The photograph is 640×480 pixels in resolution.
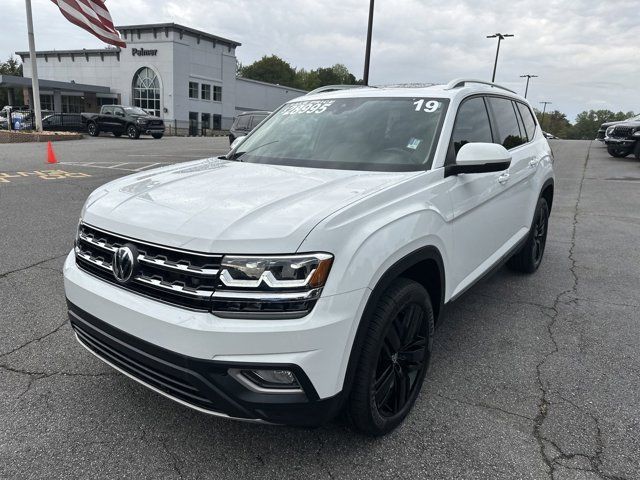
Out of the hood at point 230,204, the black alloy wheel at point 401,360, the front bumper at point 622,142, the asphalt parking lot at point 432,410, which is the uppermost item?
the front bumper at point 622,142

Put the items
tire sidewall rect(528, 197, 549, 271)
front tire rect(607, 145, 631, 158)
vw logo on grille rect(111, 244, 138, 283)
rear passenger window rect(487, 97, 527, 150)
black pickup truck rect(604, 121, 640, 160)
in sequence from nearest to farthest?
vw logo on grille rect(111, 244, 138, 283)
rear passenger window rect(487, 97, 527, 150)
tire sidewall rect(528, 197, 549, 271)
black pickup truck rect(604, 121, 640, 160)
front tire rect(607, 145, 631, 158)

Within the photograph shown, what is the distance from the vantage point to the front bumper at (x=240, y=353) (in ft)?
6.44

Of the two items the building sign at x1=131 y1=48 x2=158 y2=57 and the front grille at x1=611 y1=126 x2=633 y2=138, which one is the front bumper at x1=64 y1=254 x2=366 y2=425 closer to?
the front grille at x1=611 y1=126 x2=633 y2=138

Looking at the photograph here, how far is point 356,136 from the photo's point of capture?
3340 mm

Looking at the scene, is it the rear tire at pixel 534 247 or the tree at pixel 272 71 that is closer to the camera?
the rear tire at pixel 534 247

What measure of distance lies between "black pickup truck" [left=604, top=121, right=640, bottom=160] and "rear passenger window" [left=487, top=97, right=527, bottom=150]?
1770cm

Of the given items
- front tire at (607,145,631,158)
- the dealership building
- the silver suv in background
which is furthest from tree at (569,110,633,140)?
the silver suv in background

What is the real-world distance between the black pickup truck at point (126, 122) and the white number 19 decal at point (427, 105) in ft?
90.9

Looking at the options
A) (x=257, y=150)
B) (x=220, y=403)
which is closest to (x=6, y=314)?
(x=257, y=150)

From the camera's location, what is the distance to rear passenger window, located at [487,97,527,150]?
4.09m

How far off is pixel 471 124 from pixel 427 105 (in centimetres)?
41

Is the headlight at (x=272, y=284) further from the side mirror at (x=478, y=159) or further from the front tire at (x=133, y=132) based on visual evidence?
the front tire at (x=133, y=132)

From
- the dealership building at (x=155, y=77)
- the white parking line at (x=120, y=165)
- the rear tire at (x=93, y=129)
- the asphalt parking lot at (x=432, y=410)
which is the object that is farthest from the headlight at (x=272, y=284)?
the dealership building at (x=155, y=77)

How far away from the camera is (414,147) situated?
10.2ft
